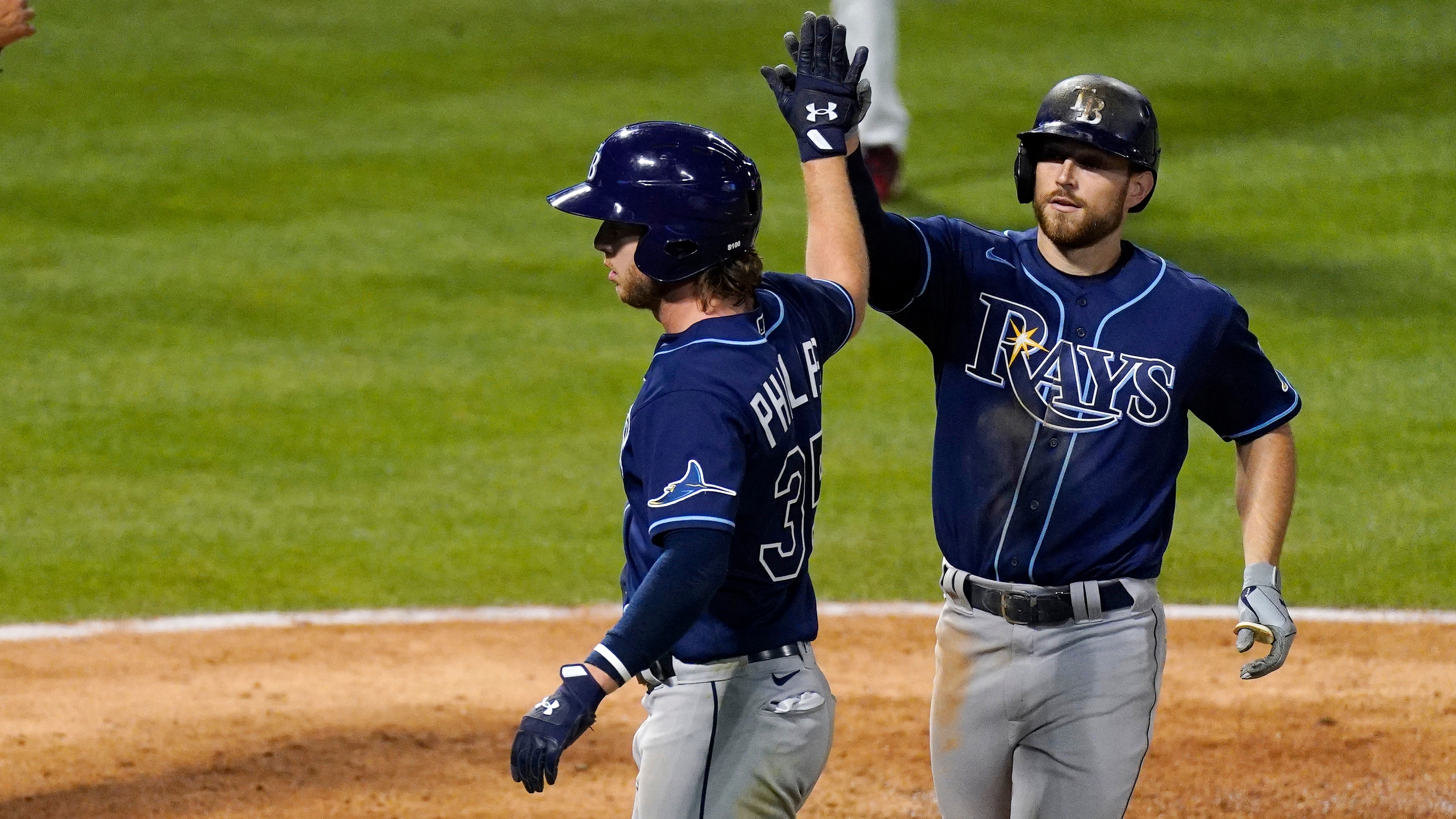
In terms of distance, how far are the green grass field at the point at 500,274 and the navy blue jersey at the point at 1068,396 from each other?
3.98 metres

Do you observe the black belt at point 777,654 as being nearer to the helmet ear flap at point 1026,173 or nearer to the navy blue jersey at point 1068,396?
the navy blue jersey at point 1068,396

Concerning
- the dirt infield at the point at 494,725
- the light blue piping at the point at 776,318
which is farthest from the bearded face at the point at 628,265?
the dirt infield at the point at 494,725

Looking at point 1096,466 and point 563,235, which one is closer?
point 1096,466

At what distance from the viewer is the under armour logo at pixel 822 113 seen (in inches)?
154

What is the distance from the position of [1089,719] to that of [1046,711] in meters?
0.10

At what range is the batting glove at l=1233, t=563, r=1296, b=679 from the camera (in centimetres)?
394

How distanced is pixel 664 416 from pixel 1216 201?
39.2ft

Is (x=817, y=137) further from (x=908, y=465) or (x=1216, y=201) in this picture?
(x=1216, y=201)

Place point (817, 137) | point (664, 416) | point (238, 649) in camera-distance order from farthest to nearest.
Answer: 1. point (238, 649)
2. point (817, 137)
3. point (664, 416)

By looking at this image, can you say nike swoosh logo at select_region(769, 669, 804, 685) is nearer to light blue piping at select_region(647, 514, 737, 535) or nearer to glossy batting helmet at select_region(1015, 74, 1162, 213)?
light blue piping at select_region(647, 514, 737, 535)

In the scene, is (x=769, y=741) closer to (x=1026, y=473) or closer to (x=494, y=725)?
(x=1026, y=473)

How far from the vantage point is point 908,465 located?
9.59 metres

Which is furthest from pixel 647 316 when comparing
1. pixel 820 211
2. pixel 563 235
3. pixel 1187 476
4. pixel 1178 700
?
pixel 820 211

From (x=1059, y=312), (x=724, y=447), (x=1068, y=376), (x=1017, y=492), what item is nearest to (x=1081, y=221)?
(x=1059, y=312)
